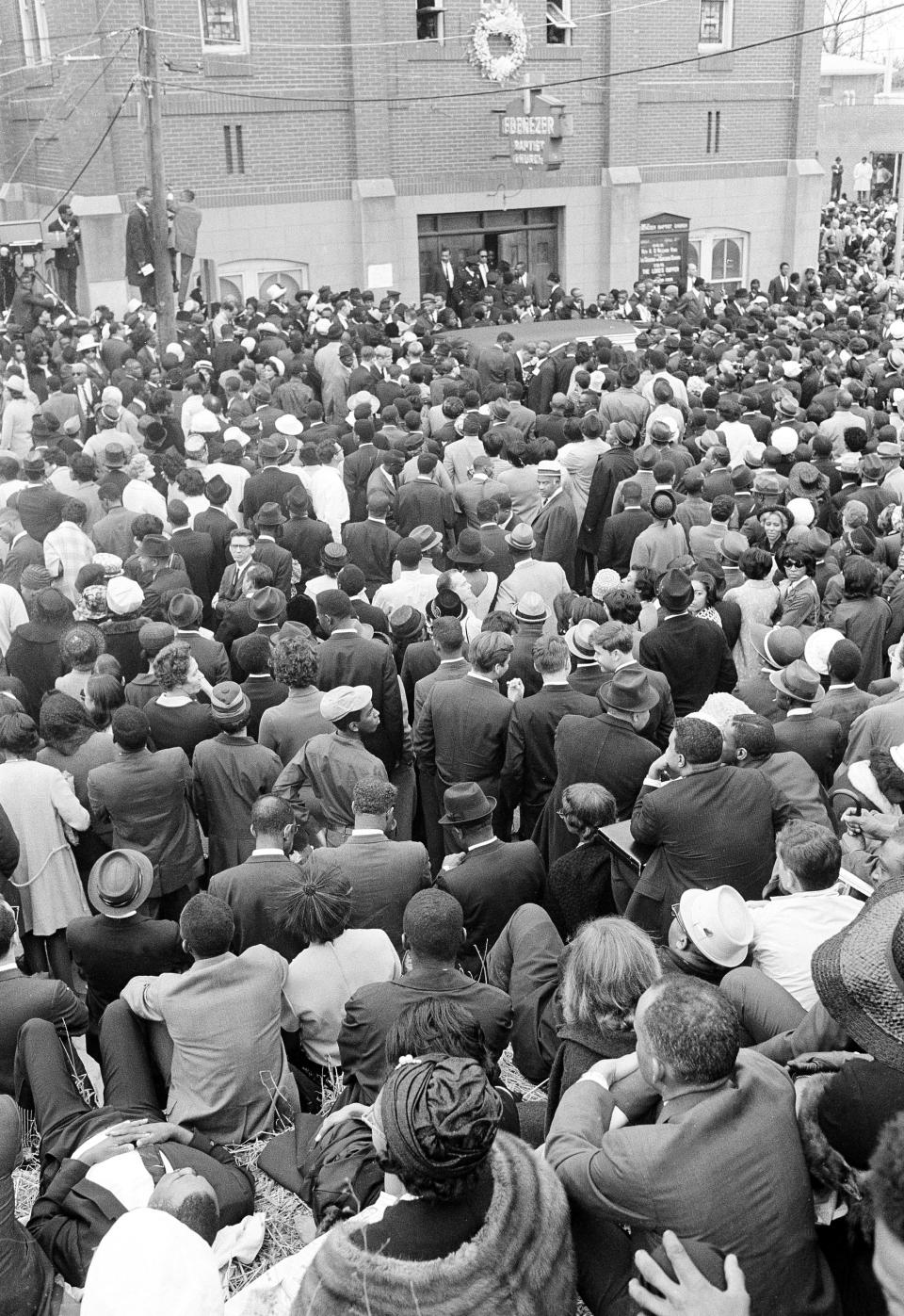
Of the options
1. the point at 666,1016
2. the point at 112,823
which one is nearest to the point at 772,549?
the point at 112,823

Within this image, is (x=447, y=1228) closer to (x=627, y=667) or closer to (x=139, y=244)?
(x=627, y=667)

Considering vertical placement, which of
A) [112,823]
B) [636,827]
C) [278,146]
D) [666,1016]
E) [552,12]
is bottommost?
[112,823]

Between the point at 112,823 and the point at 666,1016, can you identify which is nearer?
the point at 666,1016

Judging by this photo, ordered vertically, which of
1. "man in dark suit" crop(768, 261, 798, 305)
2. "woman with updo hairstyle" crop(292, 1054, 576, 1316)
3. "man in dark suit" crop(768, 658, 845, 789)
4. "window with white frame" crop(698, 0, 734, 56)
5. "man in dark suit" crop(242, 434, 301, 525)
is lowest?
"man in dark suit" crop(768, 658, 845, 789)

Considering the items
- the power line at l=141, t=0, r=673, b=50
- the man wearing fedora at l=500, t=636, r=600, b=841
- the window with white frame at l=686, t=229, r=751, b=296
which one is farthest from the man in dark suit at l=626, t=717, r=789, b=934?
the window with white frame at l=686, t=229, r=751, b=296

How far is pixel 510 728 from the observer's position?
631cm

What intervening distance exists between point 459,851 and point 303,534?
10.2 feet

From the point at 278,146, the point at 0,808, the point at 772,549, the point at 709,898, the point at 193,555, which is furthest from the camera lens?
the point at 278,146

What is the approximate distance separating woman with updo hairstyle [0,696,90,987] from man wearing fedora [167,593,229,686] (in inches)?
48.4

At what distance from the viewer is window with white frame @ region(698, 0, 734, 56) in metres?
25.2

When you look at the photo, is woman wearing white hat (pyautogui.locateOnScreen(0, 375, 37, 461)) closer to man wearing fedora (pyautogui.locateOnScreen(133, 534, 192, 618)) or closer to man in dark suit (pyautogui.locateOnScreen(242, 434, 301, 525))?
man in dark suit (pyautogui.locateOnScreen(242, 434, 301, 525))

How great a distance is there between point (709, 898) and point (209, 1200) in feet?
5.73

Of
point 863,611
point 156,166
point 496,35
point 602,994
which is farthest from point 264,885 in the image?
point 496,35

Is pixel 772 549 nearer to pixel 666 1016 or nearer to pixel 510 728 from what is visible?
pixel 510 728
